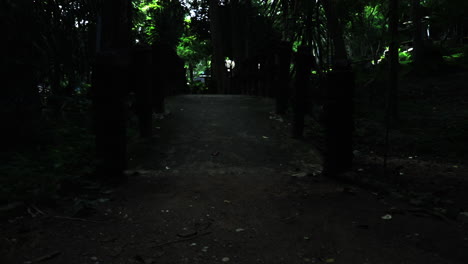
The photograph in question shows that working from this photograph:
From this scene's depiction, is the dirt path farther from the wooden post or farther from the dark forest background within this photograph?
the wooden post

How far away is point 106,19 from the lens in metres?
8.09

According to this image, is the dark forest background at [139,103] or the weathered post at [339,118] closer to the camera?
the dark forest background at [139,103]

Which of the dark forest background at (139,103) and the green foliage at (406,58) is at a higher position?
the green foliage at (406,58)

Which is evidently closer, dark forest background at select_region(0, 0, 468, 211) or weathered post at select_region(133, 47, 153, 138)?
dark forest background at select_region(0, 0, 468, 211)

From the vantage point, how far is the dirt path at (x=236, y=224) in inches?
95.7

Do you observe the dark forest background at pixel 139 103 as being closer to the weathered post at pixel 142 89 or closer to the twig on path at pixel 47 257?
the weathered post at pixel 142 89

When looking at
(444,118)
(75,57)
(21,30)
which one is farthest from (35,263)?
(444,118)

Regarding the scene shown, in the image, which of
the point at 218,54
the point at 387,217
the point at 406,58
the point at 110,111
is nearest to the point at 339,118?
the point at 387,217

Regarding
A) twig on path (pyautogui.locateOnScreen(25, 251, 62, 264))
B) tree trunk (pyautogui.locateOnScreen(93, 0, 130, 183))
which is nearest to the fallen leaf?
twig on path (pyautogui.locateOnScreen(25, 251, 62, 264))

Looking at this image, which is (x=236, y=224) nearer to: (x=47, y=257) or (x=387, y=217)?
(x=387, y=217)

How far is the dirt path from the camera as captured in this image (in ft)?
7.98

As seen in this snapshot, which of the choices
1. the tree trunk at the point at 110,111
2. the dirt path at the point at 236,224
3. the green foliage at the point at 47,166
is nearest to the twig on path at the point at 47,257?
the dirt path at the point at 236,224

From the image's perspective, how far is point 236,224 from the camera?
298 centimetres

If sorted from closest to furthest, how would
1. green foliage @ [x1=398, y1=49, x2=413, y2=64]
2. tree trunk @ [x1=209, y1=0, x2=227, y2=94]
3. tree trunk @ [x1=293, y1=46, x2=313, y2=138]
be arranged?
tree trunk @ [x1=293, y1=46, x2=313, y2=138] < tree trunk @ [x1=209, y1=0, x2=227, y2=94] < green foliage @ [x1=398, y1=49, x2=413, y2=64]
